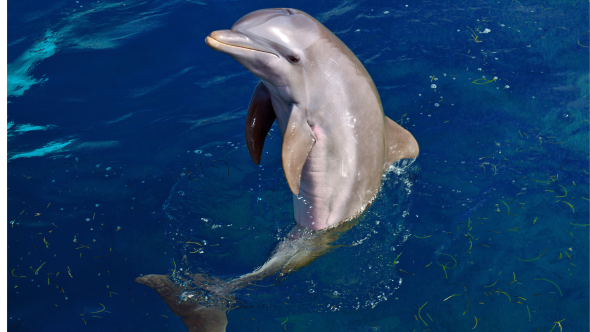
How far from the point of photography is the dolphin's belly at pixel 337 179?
4.23 metres

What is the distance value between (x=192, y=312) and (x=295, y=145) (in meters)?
2.17

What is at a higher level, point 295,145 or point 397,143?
point 295,145

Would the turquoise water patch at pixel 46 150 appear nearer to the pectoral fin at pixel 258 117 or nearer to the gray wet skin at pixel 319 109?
the pectoral fin at pixel 258 117

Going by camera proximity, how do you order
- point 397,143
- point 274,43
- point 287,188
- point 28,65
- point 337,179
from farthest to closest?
1. point 28,65
2. point 287,188
3. point 397,143
4. point 337,179
5. point 274,43

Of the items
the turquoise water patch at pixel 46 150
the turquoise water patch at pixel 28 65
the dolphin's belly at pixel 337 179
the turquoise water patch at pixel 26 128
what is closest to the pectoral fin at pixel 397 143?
the dolphin's belly at pixel 337 179

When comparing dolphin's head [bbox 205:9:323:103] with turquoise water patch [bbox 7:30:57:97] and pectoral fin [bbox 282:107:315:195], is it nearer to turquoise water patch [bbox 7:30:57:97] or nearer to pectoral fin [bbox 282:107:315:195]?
pectoral fin [bbox 282:107:315:195]

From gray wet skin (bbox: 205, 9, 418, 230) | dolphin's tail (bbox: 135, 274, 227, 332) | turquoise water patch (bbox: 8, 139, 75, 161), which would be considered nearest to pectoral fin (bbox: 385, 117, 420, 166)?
gray wet skin (bbox: 205, 9, 418, 230)

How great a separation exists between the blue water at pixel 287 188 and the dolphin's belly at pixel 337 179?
0.51 metres

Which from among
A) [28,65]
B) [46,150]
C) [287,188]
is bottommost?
[287,188]

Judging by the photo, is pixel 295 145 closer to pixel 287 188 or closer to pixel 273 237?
pixel 273 237

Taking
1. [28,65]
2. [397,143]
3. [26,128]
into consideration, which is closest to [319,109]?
[397,143]

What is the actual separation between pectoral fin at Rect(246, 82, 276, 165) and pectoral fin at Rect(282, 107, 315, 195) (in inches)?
24.5

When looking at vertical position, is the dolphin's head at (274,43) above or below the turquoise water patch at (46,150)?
above

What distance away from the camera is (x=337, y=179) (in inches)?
174
